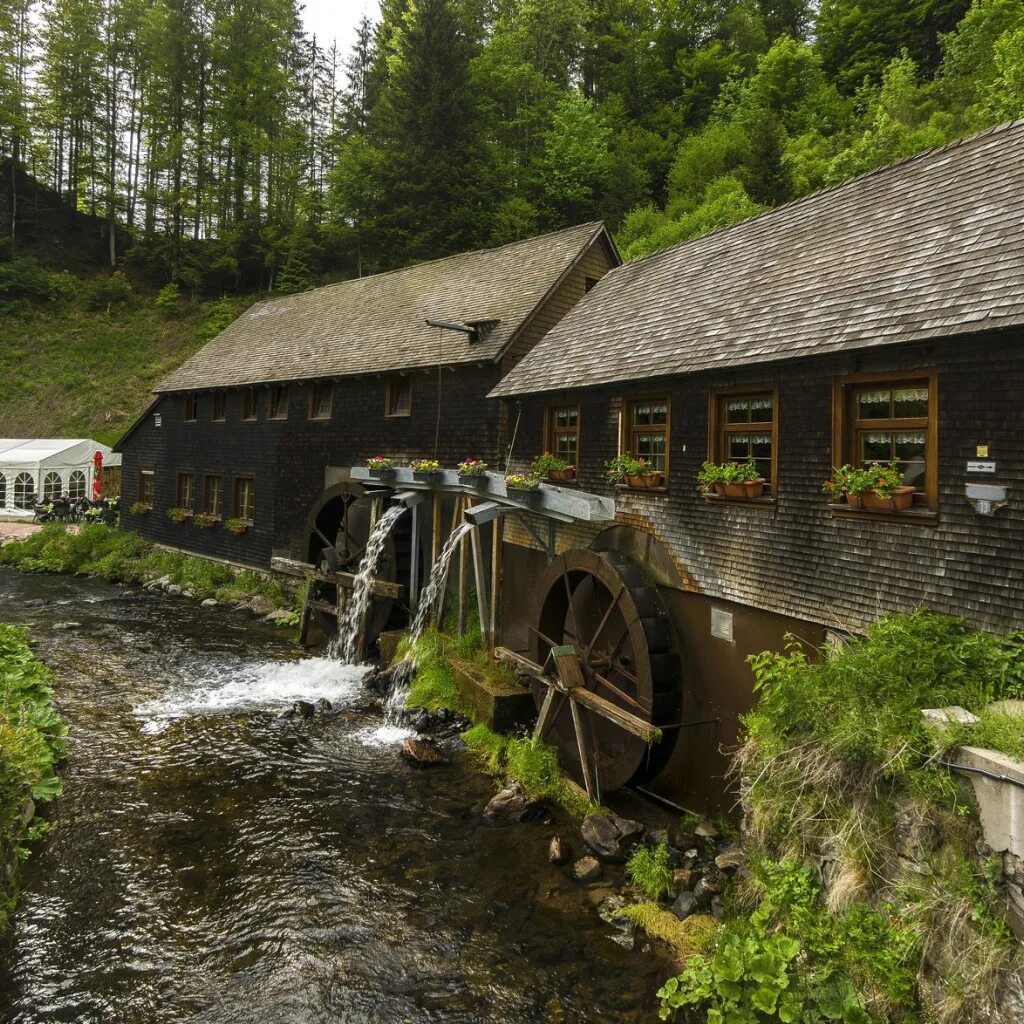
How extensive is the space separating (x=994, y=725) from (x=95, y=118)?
5207cm

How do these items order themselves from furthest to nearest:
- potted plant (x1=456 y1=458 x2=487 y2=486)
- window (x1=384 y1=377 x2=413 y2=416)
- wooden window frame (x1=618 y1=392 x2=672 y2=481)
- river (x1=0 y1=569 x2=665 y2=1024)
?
window (x1=384 y1=377 x2=413 y2=416)
potted plant (x1=456 y1=458 x2=487 y2=486)
wooden window frame (x1=618 y1=392 x2=672 y2=481)
river (x1=0 y1=569 x2=665 y2=1024)

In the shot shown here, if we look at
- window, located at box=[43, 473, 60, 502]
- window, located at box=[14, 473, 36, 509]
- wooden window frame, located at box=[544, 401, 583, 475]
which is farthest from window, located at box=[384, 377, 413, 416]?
window, located at box=[14, 473, 36, 509]

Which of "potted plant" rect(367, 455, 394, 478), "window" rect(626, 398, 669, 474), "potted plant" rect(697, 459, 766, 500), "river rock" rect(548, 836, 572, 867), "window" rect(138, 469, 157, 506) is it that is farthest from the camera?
"window" rect(138, 469, 157, 506)

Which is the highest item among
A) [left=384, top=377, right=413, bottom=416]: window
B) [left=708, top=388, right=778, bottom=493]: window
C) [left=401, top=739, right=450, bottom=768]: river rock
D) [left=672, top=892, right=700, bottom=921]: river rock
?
[left=384, top=377, right=413, bottom=416]: window

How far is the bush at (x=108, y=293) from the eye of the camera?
37.7 m

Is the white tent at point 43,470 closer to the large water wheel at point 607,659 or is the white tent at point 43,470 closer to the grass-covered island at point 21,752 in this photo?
the grass-covered island at point 21,752

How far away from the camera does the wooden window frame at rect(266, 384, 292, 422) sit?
18797 mm

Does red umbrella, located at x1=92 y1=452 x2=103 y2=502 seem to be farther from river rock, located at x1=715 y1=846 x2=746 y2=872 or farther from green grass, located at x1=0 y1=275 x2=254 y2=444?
river rock, located at x1=715 y1=846 x2=746 y2=872

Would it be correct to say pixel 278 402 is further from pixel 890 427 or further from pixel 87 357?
pixel 87 357

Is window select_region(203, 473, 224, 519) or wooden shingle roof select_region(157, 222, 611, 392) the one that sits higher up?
wooden shingle roof select_region(157, 222, 611, 392)

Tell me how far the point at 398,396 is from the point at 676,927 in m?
12.4

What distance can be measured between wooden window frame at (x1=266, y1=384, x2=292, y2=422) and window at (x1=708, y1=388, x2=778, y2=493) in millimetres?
13442

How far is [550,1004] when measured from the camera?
5.23 m

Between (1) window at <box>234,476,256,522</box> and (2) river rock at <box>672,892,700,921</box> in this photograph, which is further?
(1) window at <box>234,476,256,522</box>
